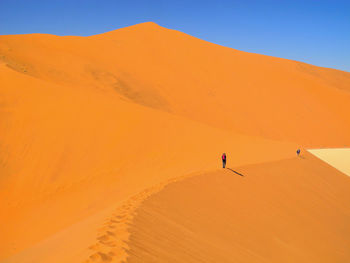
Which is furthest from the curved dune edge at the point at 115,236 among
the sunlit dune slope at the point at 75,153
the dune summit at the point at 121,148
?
the sunlit dune slope at the point at 75,153

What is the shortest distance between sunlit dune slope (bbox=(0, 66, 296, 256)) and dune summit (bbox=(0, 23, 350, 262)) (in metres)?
0.05

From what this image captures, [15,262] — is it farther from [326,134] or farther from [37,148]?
[326,134]

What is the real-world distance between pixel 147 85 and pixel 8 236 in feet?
70.8

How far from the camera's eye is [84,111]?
13969 mm

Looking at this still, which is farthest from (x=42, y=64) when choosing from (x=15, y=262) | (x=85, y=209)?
(x=15, y=262)

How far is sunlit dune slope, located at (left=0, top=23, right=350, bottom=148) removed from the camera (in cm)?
2456

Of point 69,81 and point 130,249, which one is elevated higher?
point 69,81

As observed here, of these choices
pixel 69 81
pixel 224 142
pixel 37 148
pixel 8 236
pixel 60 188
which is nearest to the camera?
pixel 8 236

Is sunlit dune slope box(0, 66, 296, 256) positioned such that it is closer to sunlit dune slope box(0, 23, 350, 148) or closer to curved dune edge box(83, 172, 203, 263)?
curved dune edge box(83, 172, 203, 263)

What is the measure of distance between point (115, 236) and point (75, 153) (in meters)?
7.76

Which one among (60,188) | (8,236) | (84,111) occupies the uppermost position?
(84,111)

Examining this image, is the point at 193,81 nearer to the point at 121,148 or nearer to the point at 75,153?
the point at 121,148

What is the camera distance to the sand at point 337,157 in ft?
63.4

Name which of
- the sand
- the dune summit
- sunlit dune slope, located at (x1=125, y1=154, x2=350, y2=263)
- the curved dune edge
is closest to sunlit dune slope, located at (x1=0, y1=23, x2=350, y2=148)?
the dune summit
